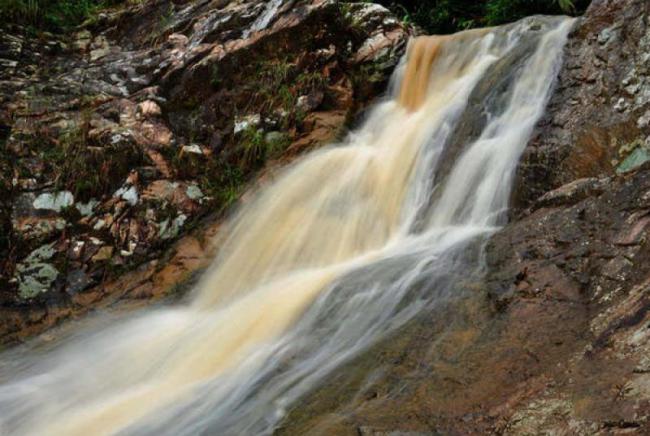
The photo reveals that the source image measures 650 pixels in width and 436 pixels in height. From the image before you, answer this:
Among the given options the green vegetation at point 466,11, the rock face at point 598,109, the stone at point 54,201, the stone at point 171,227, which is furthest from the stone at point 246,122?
the green vegetation at point 466,11

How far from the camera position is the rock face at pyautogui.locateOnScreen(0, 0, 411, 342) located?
18.3 ft

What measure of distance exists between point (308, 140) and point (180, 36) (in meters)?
2.21

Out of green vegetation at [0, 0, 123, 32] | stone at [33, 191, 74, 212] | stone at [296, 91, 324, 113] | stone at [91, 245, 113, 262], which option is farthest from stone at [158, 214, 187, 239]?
green vegetation at [0, 0, 123, 32]

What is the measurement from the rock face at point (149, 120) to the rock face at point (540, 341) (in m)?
3.16

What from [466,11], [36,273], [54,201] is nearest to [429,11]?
[466,11]

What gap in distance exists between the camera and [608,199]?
3451 millimetres

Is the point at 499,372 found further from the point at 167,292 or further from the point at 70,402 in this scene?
the point at 167,292

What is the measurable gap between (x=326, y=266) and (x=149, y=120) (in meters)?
2.67

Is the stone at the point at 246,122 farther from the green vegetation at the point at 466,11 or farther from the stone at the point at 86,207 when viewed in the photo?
the green vegetation at the point at 466,11

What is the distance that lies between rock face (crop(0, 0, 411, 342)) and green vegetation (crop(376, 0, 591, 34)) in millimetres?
2312

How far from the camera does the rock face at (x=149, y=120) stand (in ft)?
18.3

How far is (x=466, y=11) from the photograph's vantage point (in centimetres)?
1007

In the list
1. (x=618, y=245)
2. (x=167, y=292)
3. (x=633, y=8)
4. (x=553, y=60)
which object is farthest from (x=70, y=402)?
(x=633, y=8)

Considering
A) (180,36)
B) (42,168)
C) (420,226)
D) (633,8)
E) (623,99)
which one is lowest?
(420,226)
